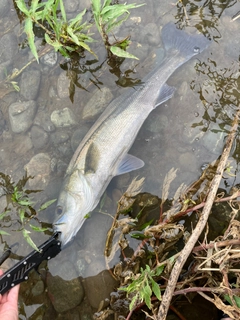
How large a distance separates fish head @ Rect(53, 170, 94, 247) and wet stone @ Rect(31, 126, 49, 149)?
837mm

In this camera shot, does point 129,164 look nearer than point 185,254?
No

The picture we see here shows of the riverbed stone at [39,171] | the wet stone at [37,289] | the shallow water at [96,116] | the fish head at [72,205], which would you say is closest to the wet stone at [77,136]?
the shallow water at [96,116]

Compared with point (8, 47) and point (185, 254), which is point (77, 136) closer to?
point (8, 47)

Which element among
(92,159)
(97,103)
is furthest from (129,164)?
(97,103)

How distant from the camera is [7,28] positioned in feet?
16.7

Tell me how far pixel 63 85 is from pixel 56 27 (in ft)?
2.98

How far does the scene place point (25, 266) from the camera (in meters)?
3.39

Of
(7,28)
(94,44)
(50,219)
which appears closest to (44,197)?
(50,219)

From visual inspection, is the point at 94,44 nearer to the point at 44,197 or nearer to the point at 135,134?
the point at 135,134

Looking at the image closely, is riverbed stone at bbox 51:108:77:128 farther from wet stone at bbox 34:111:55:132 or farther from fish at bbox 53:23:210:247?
fish at bbox 53:23:210:247

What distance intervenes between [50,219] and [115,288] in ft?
4.04

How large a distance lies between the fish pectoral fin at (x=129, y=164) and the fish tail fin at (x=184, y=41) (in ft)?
5.42

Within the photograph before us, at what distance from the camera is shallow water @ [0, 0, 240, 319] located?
4234mm

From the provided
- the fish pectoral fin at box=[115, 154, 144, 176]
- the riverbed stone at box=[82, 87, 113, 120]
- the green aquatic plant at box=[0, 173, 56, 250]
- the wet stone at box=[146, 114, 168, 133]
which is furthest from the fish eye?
the wet stone at box=[146, 114, 168, 133]
